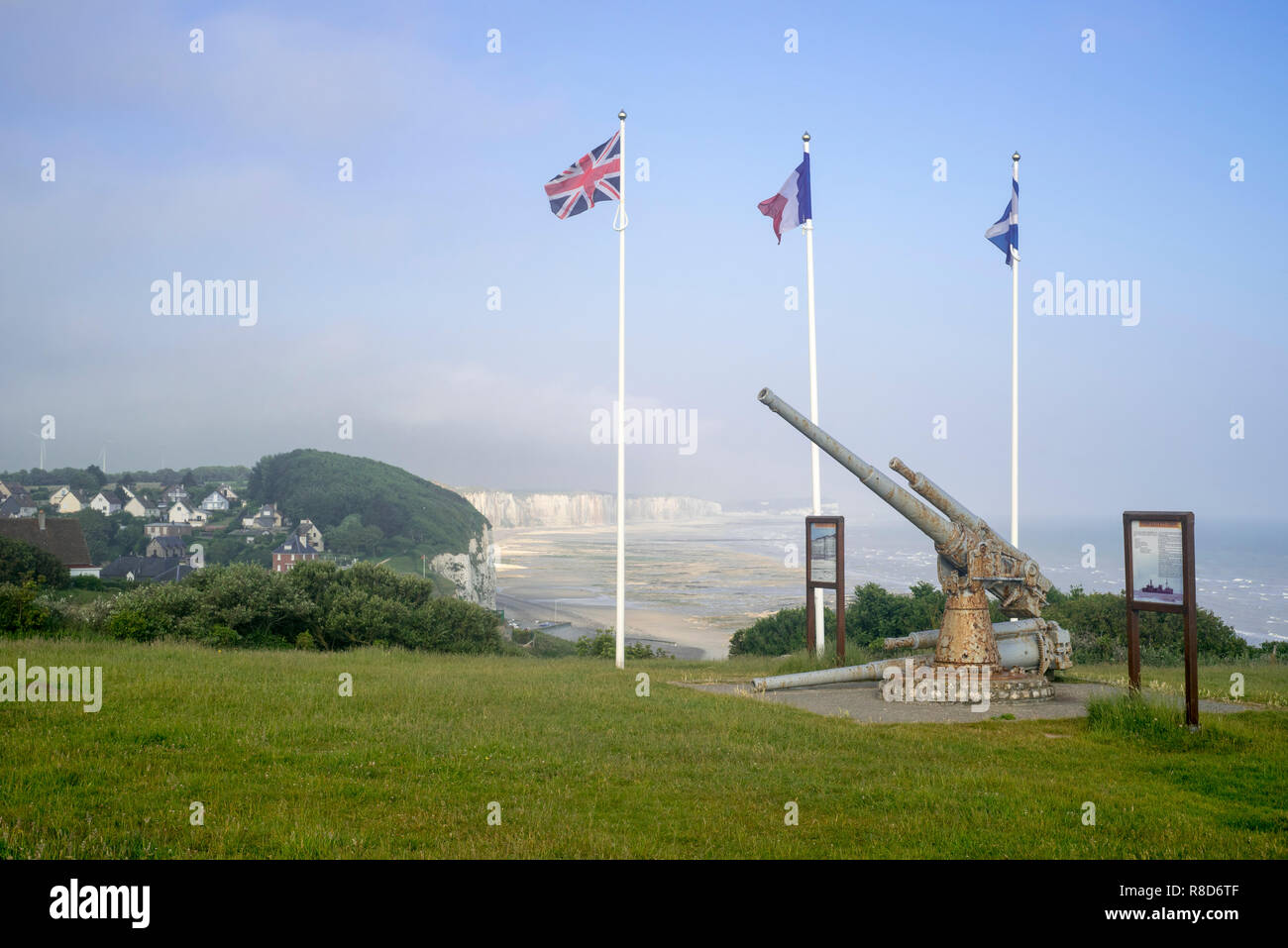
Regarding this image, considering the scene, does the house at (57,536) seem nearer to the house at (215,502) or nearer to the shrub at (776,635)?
the shrub at (776,635)

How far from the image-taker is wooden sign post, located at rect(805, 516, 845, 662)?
647 inches

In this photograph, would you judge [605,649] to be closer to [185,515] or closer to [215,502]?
[185,515]

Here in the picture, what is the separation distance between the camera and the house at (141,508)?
8881cm

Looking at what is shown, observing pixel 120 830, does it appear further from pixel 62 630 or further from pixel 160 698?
pixel 62 630

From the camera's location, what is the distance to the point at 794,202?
67.3 feet

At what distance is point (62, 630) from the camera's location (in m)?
19.3

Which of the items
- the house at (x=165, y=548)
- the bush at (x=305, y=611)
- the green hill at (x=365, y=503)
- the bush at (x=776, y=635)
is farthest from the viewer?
the green hill at (x=365, y=503)

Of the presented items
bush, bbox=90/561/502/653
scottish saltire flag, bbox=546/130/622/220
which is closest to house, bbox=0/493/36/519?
bush, bbox=90/561/502/653

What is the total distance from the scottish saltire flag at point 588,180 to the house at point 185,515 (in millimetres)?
75783

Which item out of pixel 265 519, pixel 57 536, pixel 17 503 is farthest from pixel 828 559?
pixel 17 503

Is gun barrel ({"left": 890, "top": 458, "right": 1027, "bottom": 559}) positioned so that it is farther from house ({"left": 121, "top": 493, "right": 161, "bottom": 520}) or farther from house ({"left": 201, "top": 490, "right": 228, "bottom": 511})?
house ({"left": 201, "top": 490, "right": 228, "bottom": 511})

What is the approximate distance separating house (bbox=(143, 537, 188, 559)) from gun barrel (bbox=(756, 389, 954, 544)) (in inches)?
2590

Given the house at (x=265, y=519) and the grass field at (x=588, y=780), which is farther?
the house at (x=265, y=519)

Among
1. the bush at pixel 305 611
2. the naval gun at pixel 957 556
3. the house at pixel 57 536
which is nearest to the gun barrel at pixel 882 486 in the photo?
the naval gun at pixel 957 556
